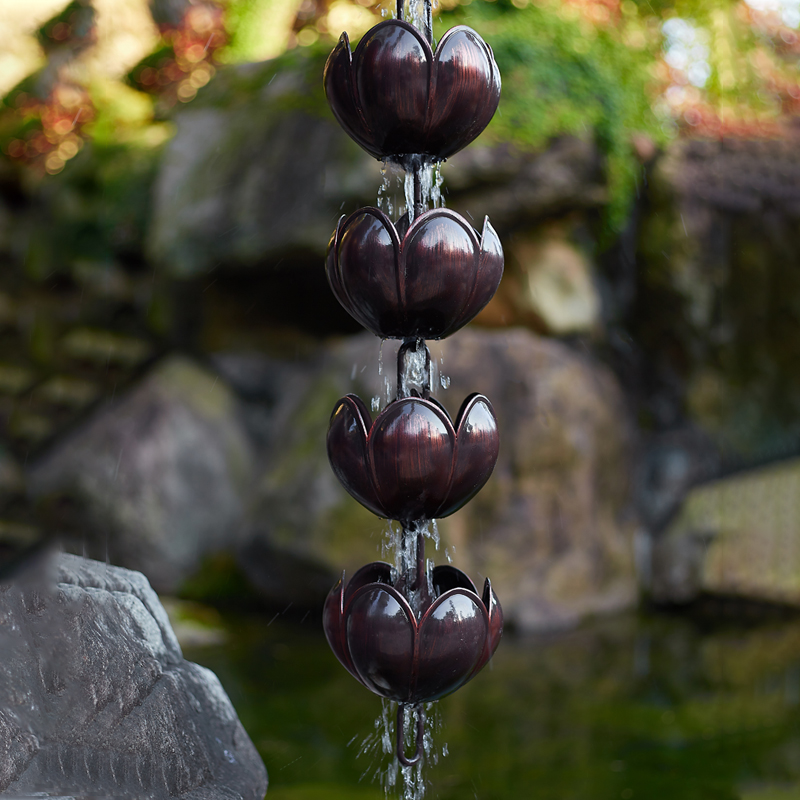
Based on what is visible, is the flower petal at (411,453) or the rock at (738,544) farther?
the rock at (738,544)

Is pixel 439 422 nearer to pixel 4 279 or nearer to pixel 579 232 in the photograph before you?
pixel 579 232

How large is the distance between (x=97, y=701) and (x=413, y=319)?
0.80m

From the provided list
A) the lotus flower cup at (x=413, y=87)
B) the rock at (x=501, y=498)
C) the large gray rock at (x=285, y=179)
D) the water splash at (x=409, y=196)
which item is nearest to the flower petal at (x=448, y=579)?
the water splash at (x=409, y=196)

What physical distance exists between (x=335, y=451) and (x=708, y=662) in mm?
2823

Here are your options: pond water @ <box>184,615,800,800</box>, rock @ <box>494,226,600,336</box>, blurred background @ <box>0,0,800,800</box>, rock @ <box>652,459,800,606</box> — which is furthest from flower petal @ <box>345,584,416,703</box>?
rock @ <box>652,459,800,606</box>

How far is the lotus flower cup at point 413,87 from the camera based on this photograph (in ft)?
3.98

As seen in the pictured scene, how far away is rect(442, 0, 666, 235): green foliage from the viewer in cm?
415

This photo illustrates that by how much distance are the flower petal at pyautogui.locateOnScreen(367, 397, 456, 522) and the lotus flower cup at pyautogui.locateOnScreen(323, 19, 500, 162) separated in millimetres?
435

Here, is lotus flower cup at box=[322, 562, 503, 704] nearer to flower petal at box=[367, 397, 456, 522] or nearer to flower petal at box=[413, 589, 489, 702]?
flower petal at box=[413, 589, 489, 702]

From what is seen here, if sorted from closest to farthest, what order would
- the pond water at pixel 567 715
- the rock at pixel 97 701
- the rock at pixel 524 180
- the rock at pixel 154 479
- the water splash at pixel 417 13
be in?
1. the rock at pixel 97 701
2. the water splash at pixel 417 13
3. the pond water at pixel 567 715
4. the rock at pixel 524 180
5. the rock at pixel 154 479

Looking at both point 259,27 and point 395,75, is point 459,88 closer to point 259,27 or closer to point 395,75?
point 395,75

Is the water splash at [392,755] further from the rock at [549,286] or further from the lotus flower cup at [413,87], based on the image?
the rock at [549,286]

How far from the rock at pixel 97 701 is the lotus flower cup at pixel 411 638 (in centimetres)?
30

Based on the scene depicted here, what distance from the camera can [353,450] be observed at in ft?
4.14
